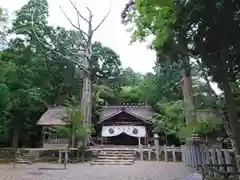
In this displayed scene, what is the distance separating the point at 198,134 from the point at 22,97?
14314 millimetres

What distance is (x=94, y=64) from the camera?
22.8 metres

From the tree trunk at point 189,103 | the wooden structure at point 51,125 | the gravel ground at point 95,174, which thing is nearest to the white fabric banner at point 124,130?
the wooden structure at point 51,125

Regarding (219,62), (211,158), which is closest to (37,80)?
(211,158)

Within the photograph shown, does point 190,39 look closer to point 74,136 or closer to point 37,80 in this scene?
point 74,136

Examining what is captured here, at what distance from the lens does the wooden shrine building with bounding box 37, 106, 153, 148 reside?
19219 millimetres

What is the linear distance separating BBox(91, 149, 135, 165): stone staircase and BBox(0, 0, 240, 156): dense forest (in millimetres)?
3702

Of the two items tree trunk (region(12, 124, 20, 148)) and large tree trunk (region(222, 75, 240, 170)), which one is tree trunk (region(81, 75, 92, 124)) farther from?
large tree trunk (region(222, 75, 240, 170))

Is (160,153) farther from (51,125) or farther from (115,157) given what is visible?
(51,125)

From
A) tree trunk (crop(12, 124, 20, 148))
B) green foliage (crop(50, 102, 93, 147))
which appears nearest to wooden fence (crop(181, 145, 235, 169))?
green foliage (crop(50, 102, 93, 147))

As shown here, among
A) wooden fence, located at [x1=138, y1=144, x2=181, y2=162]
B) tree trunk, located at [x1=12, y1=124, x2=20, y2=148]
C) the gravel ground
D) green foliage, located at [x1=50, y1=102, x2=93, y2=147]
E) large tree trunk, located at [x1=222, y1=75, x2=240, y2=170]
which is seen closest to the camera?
large tree trunk, located at [x1=222, y1=75, x2=240, y2=170]

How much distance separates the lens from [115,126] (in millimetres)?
19984

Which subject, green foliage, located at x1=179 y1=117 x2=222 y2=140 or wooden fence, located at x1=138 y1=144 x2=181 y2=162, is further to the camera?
wooden fence, located at x1=138 y1=144 x2=181 y2=162

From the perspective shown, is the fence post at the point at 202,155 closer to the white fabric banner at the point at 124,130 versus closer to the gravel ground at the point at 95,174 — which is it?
the gravel ground at the point at 95,174

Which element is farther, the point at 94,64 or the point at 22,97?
the point at 94,64
